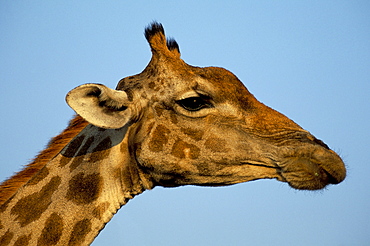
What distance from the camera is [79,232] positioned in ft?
22.6

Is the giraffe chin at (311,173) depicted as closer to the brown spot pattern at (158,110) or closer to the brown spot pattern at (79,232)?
the brown spot pattern at (158,110)

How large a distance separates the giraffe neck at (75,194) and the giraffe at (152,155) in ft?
0.04

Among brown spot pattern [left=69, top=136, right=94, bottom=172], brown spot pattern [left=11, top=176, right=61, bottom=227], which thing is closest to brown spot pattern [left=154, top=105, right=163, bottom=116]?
brown spot pattern [left=69, top=136, right=94, bottom=172]

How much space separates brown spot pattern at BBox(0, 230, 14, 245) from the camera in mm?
6887

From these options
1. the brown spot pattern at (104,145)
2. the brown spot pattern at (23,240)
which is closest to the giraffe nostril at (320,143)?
the brown spot pattern at (104,145)

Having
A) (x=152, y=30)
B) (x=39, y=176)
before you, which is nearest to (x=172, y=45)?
(x=152, y=30)

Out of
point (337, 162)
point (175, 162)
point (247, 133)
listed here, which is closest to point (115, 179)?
point (175, 162)

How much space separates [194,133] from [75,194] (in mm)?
1859

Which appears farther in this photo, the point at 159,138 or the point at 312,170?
the point at 159,138

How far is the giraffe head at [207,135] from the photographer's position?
6.99 meters

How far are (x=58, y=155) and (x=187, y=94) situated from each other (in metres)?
2.14

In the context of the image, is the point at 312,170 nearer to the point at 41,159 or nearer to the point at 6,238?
the point at 41,159

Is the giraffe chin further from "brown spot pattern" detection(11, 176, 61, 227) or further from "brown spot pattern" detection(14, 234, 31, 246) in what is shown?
"brown spot pattern" detection(14, 234, 31, 246)

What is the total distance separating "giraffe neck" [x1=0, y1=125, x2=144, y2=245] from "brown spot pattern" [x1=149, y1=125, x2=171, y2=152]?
0.44 m
